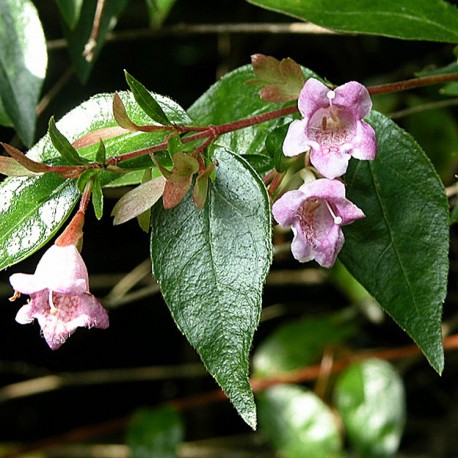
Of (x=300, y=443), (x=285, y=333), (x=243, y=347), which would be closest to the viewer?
(x=243, y=347)

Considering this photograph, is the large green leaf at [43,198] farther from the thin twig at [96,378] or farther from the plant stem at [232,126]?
the thin twig at [96,378]

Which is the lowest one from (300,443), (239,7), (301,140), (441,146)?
(300,443)

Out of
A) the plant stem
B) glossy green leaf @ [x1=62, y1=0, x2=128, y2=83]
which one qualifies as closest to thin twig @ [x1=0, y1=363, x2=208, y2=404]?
glossy green leaf @ [x1=62, y1=0, x2=128, y2=83]

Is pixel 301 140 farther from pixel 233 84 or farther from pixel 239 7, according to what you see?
pixel 239 7

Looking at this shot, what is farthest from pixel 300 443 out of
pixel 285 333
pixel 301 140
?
A: pixel 301 140

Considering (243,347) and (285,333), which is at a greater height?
(243,347)

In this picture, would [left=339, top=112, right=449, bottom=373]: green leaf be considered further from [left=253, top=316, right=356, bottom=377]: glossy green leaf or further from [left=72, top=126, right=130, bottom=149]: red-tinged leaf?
[left=253, top=316, right=356, bottom=377]: glossy green leaf

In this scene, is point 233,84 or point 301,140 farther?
point 233,84
